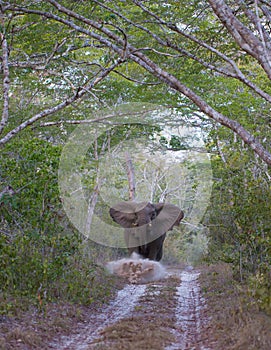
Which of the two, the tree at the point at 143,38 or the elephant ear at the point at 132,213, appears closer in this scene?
the tree at the point at 143,38

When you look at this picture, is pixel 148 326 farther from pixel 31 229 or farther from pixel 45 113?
pixel 45 113

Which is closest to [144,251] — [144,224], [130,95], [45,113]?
[144,224]

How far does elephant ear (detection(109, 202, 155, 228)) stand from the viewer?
19.3 meters

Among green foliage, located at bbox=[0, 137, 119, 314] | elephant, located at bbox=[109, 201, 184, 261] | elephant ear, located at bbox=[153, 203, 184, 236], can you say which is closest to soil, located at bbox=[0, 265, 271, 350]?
green foliage, located at bbox=[0, 137, 119, 314]

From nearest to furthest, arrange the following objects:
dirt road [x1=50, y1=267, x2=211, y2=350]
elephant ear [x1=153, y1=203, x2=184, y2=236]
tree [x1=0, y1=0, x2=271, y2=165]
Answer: dirt road [x1=50, y1=267, x2=211, y2=350], tree [x1=0, y1=0, x2=271, y2=165], elephant ear [x1=153, y1=203, x2=184, y2=236]

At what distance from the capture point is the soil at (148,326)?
6.75 m

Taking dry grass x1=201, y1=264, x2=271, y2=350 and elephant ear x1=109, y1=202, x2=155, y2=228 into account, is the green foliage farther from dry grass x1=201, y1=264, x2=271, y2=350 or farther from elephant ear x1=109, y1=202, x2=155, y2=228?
elephant ear x1=109, y1=202, x2=155, y2=228

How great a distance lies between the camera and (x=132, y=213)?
19.7 metres

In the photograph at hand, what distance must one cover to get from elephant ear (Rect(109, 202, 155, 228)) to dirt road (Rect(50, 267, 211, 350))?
6242 mm

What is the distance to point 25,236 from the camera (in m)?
8.73

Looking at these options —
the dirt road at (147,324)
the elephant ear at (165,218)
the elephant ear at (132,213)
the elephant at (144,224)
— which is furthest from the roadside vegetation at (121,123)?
the elephant ear at (165,218)

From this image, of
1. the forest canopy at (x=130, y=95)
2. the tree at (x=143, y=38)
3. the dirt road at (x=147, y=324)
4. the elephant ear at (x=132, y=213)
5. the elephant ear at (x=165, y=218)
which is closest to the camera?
the dirt road at (x=147, y=324)

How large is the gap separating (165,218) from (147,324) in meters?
12.3

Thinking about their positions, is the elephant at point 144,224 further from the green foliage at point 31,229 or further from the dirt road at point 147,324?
the green foliage at point 31,229
